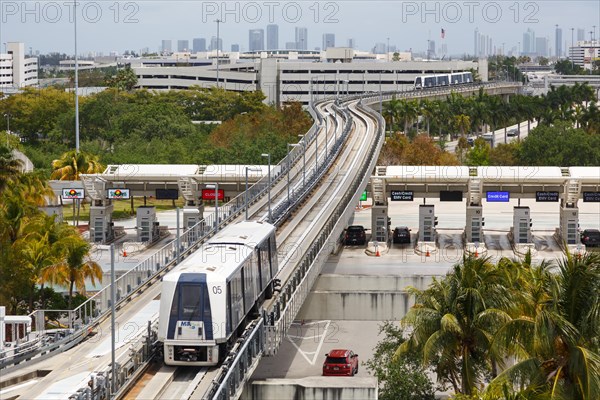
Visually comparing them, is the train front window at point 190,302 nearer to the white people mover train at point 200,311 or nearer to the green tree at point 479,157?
the white people mover train at point 200,311

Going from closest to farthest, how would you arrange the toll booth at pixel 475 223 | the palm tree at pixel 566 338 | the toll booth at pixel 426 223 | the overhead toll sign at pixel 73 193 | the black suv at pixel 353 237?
the palm tree at pixel 566 338 → the toll booth at pixel 475 223 → the toll booth at pixel 426 223 → the black suv at pixel 353 237 → the overhead toll sign at pixel 73 193

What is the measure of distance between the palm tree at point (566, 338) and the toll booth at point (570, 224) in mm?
44158

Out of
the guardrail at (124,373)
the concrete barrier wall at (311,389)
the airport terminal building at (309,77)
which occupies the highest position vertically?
the airport terminal building at (309,77)

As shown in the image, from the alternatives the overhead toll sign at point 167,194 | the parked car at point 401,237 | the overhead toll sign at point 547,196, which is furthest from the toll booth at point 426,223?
the overhead toll sign at point 167,194

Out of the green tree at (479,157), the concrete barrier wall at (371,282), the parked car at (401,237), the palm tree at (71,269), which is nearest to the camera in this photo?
the palm tree at (71,269)

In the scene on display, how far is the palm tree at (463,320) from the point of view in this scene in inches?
1128

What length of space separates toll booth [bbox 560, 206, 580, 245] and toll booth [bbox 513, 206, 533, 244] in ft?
6.01

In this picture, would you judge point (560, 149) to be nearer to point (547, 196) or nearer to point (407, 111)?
point (407, 111)

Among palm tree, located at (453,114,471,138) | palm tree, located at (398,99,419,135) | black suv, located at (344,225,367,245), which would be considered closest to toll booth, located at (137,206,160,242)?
black suv, located at (344,225,367,245)

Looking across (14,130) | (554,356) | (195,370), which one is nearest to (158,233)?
(195,370)

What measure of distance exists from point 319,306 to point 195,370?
20.8 m

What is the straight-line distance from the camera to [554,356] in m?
19.5

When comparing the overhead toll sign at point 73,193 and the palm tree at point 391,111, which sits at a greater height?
the palm tree at point 391,111

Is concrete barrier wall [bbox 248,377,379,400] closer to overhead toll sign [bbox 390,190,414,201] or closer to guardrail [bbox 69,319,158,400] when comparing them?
guardrail [bbox 69,319,158,400]
